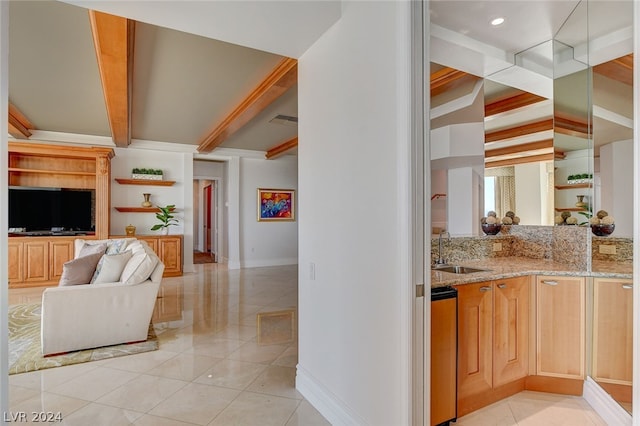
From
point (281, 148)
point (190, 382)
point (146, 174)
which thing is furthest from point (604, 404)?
point (146, 174)

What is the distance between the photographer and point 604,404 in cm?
213

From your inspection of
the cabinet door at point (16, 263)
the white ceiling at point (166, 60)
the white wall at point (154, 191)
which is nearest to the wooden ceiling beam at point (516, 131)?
the white ceiling at point (166, 60)

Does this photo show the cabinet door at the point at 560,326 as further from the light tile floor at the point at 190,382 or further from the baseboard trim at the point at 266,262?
the baseboard trim at the point at 266,262

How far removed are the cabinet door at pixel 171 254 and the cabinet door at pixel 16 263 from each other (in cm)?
208

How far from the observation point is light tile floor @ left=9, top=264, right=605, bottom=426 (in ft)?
6.98

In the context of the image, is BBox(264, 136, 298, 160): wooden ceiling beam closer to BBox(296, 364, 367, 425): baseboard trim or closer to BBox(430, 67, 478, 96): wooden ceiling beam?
BBox(430, 67, 478, 96): wooden ceiling beam

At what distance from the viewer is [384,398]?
1692 mm

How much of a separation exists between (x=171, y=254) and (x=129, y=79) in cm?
409

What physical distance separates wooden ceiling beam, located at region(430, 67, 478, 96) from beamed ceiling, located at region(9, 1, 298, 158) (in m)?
1.28

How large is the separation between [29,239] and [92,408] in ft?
16.1

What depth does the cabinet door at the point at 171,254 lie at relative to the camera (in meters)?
6.71

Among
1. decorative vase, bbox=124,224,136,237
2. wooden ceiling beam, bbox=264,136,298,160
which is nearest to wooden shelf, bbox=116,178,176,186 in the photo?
decorative vase, bbox=124,224,136,237

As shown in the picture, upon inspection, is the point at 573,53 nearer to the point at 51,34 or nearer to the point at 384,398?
the point at 384,398

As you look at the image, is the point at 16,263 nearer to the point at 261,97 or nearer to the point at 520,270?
the point at 261,97
